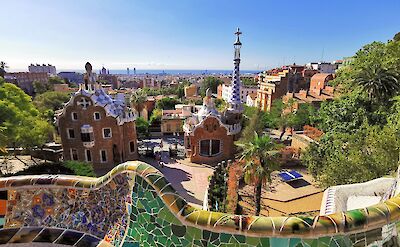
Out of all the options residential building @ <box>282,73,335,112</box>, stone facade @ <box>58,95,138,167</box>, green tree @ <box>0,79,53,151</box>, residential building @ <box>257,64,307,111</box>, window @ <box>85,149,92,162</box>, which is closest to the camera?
green tree @ <box>0,79,53,151</box>

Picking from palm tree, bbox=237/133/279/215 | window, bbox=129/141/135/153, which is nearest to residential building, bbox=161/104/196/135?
window, bbox=129/141/135/153

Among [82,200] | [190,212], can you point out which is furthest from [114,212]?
[190,212]

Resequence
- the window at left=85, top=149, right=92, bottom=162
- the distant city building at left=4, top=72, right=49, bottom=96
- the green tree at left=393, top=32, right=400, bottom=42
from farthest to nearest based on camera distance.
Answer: the distant city building at left=4, top=72, right=49, bottom=96
the green tree at left=393, top=32, right=400, bottom=42
the window at left=85, top=149, right=92, bottom=162

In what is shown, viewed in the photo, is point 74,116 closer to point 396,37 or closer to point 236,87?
point 236,87

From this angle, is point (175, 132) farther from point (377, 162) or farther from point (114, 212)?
point (114, 212)

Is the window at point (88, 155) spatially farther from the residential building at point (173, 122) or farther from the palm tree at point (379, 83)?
the palm tree at point (379, 83)

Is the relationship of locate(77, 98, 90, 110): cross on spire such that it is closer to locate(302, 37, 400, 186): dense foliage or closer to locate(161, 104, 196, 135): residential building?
locate(161, 104, 196, 135): residential building
